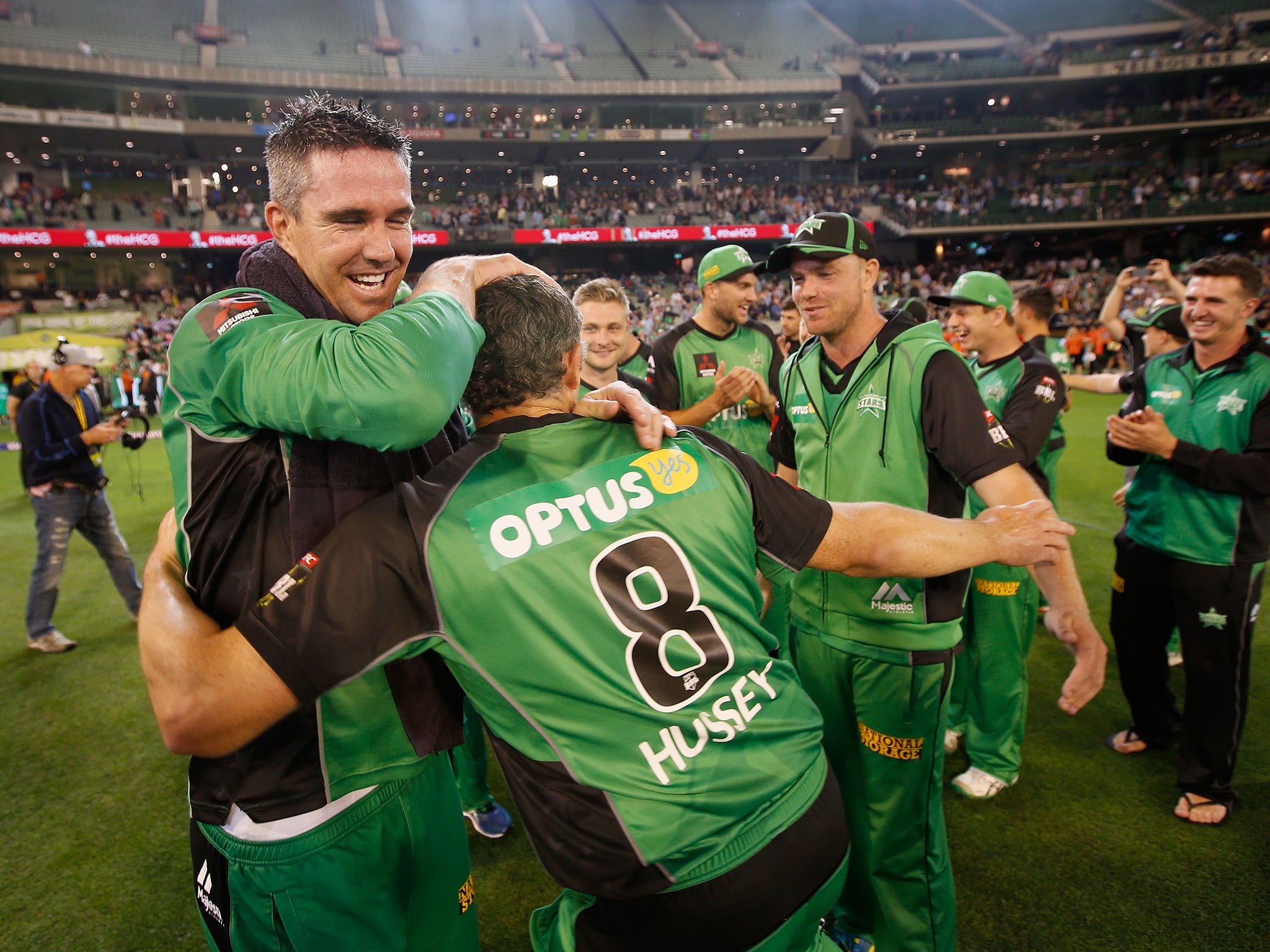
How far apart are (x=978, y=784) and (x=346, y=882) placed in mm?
3275

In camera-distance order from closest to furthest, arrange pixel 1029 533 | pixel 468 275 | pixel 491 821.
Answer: pixel 468 275 → pixel 1029 533 → pixel 491 821

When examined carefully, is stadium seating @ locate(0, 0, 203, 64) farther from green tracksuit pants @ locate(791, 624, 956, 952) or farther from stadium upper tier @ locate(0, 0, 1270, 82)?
green tracksuit pants @ locate(791, 624, 956, 952)

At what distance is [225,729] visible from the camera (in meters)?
1.27

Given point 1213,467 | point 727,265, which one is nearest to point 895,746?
point 1213,467

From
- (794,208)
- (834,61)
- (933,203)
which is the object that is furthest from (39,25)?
(933,203)

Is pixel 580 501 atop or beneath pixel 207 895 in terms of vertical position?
atop

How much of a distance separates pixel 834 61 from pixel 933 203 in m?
10.3

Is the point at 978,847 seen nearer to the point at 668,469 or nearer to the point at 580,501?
the point at 668,469

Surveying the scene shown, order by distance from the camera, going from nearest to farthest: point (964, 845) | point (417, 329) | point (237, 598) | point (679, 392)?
point (417, 329), point (237, 598), point (964, 845), point (679, 392)

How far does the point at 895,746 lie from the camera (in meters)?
2.57

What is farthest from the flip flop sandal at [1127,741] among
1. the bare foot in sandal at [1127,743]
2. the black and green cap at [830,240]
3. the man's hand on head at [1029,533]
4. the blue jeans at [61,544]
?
the blue jeans at [61,544]

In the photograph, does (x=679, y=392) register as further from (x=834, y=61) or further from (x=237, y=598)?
(x=834, y=61)

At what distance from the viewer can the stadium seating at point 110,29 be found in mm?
32812

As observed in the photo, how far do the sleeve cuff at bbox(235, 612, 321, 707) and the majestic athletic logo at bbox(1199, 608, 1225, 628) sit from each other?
4017 mm
